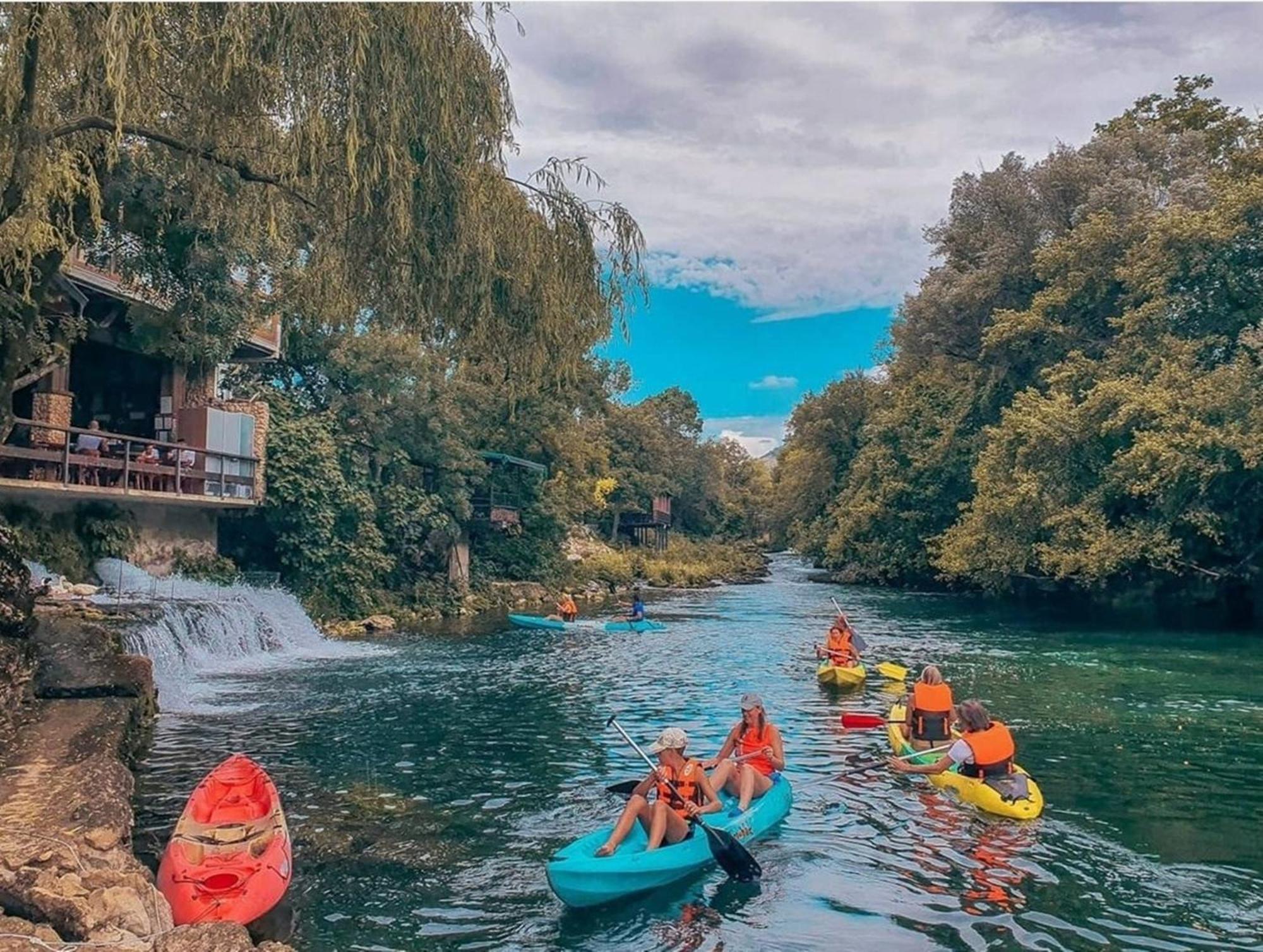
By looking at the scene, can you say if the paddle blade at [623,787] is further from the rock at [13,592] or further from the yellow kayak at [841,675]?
the yellow kayak at [841,675]

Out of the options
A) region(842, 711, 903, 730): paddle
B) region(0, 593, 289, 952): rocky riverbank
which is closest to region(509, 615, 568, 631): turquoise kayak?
region(842, 711, 903, 730): paddle

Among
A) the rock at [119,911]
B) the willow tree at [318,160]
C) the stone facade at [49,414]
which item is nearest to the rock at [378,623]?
the stone facade at [49,414]

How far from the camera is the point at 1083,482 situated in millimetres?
27047

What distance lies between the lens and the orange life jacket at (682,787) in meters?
8.34

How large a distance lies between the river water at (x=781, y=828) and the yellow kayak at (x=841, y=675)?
16.9 inches

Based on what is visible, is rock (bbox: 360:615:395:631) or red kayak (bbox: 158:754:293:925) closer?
red kayak (bbox: 158:754:293:925)

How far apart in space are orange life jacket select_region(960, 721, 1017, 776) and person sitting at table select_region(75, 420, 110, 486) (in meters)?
16.4

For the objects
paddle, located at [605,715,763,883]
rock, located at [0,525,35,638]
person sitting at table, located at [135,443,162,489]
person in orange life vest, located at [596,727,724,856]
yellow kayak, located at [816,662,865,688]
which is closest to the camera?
paddle, located at [605,715,763,883]

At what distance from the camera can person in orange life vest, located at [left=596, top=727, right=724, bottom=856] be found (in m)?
8.00

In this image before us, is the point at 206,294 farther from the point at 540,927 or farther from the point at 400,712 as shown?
the point at 540,927

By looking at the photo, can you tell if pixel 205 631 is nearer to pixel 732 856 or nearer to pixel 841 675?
pixel 841 675

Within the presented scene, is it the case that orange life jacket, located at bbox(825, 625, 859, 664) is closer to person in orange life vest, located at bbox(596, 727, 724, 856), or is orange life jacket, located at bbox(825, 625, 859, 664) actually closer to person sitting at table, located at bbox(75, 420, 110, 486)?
person in orange life vest, located at bbox(596, 727, 724, 856)

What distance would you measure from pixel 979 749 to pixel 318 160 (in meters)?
8.47

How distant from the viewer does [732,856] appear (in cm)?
790
